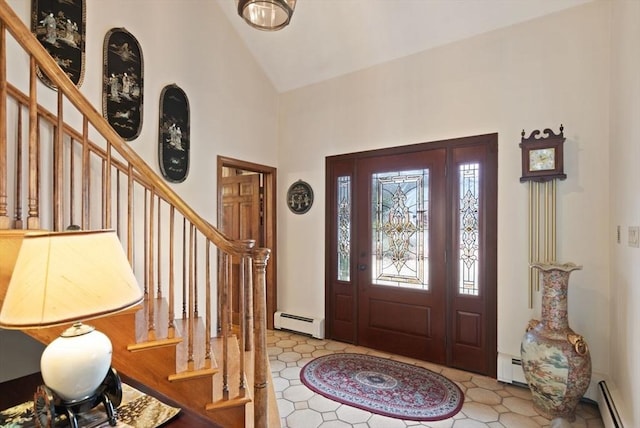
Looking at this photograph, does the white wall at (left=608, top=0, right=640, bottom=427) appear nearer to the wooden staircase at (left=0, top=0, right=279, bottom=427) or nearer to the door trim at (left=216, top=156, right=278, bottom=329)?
the wooden staircase at (left=0, top=0, right=279, bottom=427)

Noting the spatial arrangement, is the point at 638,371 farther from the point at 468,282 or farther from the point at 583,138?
the point at 583,138

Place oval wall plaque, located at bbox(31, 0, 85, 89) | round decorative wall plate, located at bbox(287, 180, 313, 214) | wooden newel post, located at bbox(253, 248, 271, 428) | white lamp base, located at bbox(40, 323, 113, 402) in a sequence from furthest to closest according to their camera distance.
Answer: round decorative wall plate, located at bbox(287, 180, 313, 214) → oval wall plaque, located at bbox(31, 0, 85, 89) → wooden newel post, located at bbox(253, 248, 271, 428) → white lamp base, located at bbox(40, 323, 113, 402)

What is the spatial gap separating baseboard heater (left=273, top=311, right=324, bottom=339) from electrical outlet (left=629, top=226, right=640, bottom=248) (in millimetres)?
2936

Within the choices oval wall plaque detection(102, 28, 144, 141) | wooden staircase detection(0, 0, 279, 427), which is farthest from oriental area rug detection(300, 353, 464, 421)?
oval wall plaque detection(102, 28, 144, 141)

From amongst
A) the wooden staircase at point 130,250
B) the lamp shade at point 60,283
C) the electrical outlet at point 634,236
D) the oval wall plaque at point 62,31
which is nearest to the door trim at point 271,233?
the wooden staircase at point 130,250

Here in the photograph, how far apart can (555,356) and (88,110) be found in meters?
3.22

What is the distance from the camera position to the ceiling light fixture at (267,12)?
1.87 metres

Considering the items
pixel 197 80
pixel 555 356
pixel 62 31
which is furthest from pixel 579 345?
pixel 62 31

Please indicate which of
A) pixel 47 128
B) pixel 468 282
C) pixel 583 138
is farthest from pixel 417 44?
pixel 47 128

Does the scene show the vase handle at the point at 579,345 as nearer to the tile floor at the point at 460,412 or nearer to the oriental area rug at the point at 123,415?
the tile floor at the point at 460,412

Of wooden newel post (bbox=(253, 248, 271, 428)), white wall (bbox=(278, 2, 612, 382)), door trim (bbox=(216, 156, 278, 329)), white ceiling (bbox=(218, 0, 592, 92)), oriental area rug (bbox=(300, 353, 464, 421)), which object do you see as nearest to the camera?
wooden newel post (bbox=(253, 248, 271, 428))

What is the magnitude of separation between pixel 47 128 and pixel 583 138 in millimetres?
3992

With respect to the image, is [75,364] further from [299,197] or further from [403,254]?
[299,197]

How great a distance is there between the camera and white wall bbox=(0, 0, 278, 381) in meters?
2.52
